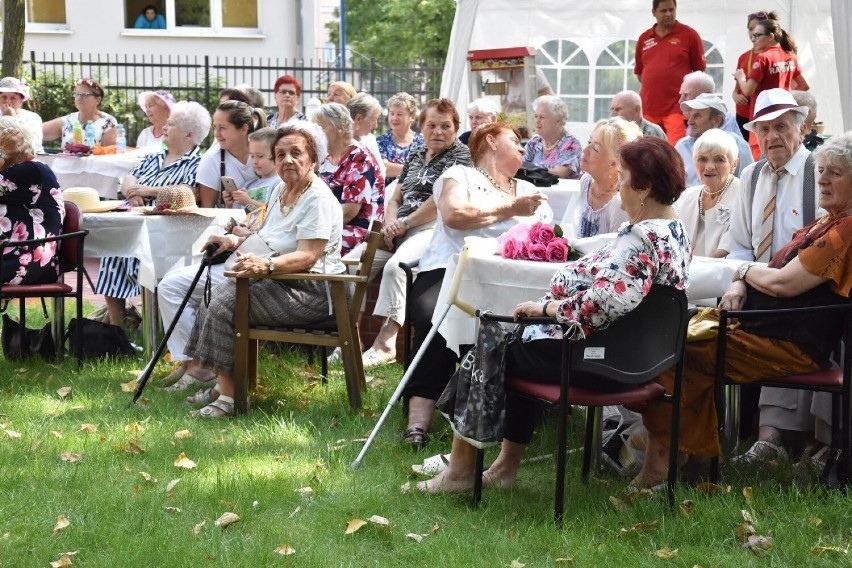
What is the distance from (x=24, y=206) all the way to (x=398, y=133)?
392cm

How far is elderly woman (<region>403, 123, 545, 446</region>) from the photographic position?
5.84 metres

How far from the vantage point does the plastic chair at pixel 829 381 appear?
177 inches

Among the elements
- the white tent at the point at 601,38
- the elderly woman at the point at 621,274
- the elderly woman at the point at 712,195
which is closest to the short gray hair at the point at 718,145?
the elderly woman at the point at 712,195

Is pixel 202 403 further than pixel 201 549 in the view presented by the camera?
Yes

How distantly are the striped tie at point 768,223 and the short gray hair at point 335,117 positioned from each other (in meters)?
3.18

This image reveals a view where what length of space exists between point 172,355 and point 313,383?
2.88 ft

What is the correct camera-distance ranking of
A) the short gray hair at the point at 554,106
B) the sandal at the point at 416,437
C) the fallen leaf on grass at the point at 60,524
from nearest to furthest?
the fallen leaf on grass at the point at 60,524, the sandal at the point at 416,437, the short gray hair at the point at 554,106

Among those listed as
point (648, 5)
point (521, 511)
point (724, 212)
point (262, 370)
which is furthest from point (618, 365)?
point (648, 5)

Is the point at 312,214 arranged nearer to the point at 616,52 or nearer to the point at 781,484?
the point at 781,484

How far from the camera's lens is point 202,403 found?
6.23 m

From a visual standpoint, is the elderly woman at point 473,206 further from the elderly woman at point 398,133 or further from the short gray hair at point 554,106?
the elderly woman at point 398,133

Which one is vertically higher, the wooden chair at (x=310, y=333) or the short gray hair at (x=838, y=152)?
the short gray hair at (x=838, y=152)

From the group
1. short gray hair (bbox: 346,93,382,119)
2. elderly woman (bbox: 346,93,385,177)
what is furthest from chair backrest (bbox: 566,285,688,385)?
short gray hair (bbox: 346,93,382,119)

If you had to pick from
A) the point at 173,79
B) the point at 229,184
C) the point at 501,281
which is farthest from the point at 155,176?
the point at 173,79
